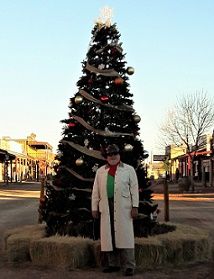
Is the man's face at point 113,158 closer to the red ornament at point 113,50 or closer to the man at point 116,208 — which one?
the man at point 116,208

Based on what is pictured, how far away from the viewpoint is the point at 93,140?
8.44m

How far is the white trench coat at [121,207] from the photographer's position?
6766mm

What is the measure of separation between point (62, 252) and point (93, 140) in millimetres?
1988

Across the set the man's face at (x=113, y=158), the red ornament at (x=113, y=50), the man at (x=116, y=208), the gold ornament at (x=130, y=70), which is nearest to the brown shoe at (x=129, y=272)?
the man at (x=116, y=208)

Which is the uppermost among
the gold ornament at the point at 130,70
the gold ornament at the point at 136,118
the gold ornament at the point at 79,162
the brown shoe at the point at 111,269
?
the gold ornament at the point at 130,70

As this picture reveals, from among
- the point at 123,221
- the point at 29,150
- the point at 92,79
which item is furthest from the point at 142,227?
the point at 29,150

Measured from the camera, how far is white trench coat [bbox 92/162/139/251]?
677cm

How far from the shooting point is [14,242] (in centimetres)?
794

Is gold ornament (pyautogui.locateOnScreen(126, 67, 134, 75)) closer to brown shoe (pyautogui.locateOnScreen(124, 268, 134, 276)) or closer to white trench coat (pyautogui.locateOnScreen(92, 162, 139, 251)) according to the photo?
white trench coat (pyautogui.locateOnScreen(92, 162, 139, 251))

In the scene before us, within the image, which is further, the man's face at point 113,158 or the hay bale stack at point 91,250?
the hay bale stack at point 91,250

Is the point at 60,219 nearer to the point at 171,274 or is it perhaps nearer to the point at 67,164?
the point at 67,164

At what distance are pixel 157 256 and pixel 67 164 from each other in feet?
7.28

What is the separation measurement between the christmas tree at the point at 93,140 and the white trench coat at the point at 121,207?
43.7 inches

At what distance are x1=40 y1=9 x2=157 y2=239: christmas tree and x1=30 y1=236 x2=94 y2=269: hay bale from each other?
1.82ft
